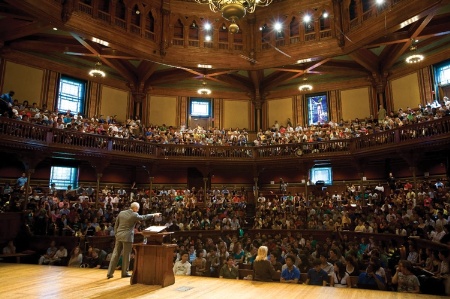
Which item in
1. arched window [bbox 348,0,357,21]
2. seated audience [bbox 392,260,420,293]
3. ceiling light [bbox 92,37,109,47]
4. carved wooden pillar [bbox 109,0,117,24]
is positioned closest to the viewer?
seated audience [bbox 392,260,420,293]

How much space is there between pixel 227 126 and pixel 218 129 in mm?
977

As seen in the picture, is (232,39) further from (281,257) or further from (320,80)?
(281,257)

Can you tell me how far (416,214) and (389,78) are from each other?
1005 centimetres

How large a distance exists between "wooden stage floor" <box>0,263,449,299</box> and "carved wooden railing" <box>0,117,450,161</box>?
28.7 feet

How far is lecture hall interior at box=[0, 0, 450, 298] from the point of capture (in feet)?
41.8

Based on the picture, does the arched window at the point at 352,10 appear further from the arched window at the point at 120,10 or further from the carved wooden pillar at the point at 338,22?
the arched window at the point at 120,10

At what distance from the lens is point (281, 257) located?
9695 millimetres

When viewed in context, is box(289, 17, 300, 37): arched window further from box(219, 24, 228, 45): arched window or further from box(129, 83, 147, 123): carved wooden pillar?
box(129, 83, 147, 123): carved wooden pillar

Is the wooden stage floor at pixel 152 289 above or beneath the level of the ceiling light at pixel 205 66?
beneath

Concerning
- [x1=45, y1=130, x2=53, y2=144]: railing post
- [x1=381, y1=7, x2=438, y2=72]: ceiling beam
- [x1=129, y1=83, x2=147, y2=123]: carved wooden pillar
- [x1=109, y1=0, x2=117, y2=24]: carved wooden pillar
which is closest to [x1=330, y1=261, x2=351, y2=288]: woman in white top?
[x1=381, y1=7, x2=438, y2=72]: ceiling beam

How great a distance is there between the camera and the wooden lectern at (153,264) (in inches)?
219

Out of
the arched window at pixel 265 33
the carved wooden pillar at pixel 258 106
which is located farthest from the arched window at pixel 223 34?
the carved wooden pillar at pixel 258 106

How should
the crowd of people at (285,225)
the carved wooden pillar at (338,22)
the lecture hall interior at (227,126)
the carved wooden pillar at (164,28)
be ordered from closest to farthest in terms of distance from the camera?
1. the crowd of people at (285,225)
2. the lecture hall interior at (227,126)
3. the carved wooden pillar at (338,22)
4. the carved wooden pillar at (164,28)

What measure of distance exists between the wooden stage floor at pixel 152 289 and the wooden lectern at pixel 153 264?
15 centimetres
